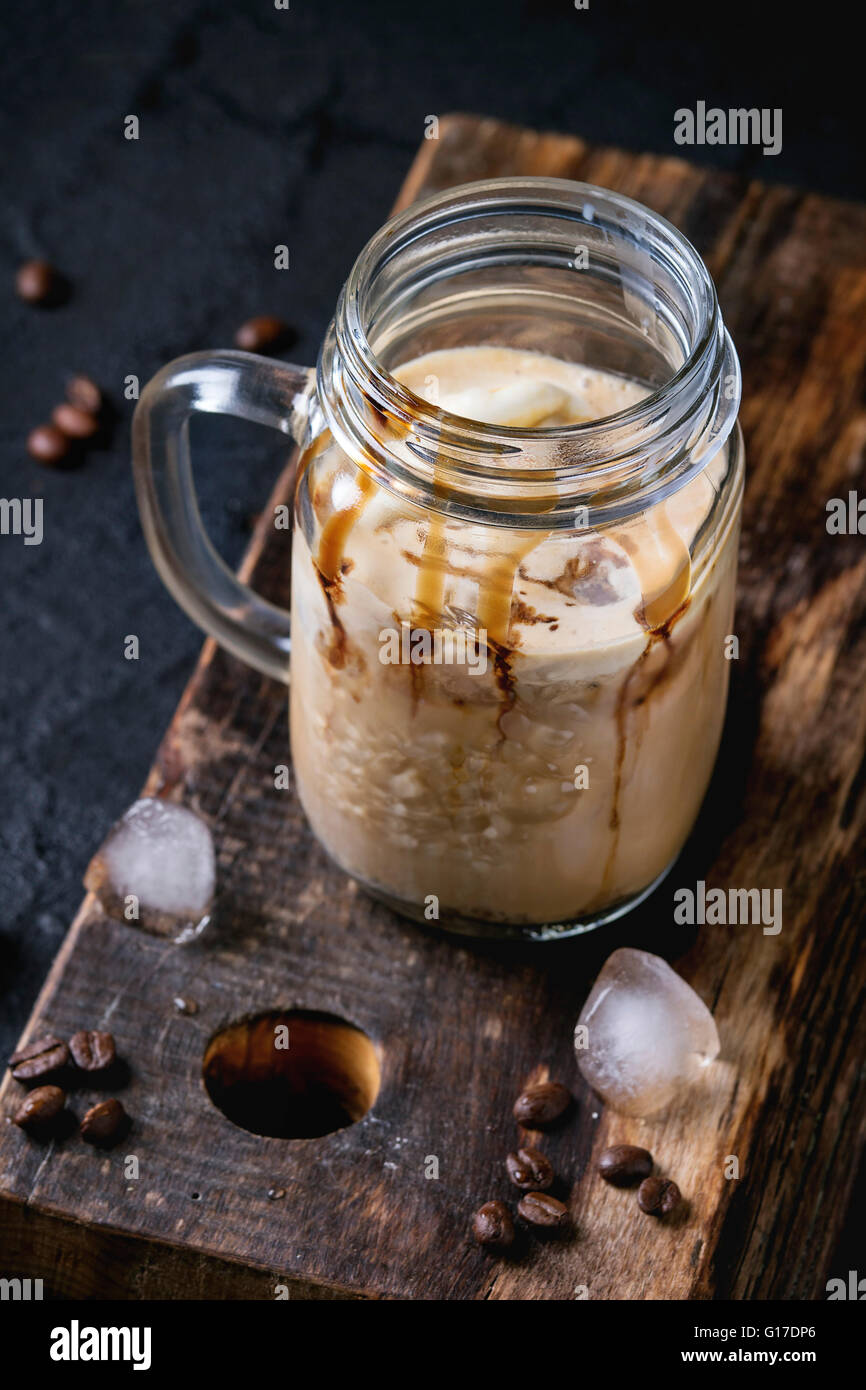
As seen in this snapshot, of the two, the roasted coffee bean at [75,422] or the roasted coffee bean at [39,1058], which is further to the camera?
the roasted coffee bean at [75,422]

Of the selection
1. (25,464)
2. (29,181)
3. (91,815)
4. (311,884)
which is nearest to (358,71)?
(29,181)

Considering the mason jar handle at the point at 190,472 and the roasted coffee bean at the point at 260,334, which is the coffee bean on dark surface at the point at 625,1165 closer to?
the mason jar handle at the point at 190,472

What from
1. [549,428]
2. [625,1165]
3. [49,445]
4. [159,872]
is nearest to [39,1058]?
[159,872]

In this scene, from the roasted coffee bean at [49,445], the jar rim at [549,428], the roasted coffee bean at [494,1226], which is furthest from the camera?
the roasted coffee bean at [49,445]

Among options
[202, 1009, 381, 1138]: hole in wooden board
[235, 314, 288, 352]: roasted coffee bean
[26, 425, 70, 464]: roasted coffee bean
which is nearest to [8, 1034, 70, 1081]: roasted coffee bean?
[202, 1009, 381, 1138]: hole in wooden board

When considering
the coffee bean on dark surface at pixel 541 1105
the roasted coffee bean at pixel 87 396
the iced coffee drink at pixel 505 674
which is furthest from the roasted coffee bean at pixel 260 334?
the coffee bean on dark surface at pixel 541 1105

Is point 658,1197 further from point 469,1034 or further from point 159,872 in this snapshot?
point 159,872
